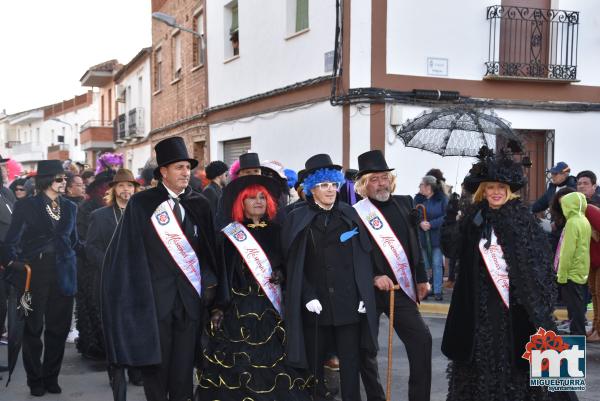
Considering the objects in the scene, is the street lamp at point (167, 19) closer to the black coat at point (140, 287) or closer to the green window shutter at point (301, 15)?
the green window shutter at point (301, 15)

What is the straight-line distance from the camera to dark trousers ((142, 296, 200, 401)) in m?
4.42

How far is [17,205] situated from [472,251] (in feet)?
12.6

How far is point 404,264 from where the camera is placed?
17.0ft

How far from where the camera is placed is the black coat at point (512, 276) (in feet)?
14.0

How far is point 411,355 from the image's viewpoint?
499 cm

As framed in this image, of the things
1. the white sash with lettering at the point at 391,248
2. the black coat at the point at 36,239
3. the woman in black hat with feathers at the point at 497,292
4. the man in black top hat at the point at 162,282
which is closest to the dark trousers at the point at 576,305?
the white sash with lettering at the point at 391,248

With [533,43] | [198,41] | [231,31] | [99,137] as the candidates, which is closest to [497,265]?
[533,43]

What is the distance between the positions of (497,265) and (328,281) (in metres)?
1.13

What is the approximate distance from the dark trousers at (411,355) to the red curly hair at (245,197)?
3.69 feet

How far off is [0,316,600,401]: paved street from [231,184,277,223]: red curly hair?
1.93 m

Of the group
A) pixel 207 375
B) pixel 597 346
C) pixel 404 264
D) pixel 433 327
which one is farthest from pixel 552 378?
pixel 433 327

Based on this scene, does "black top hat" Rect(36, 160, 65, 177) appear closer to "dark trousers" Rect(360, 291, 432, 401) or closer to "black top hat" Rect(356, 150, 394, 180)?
"black top hat" Rect(356, 150, 394, 180)

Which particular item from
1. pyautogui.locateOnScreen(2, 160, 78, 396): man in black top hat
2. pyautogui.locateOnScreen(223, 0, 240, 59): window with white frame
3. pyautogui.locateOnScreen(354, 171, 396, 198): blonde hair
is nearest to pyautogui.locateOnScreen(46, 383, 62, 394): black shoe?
pyautogui.locateOnScreen(2, 160, 78, 396): man in black top hat

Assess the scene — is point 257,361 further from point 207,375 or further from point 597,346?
point 597,346
